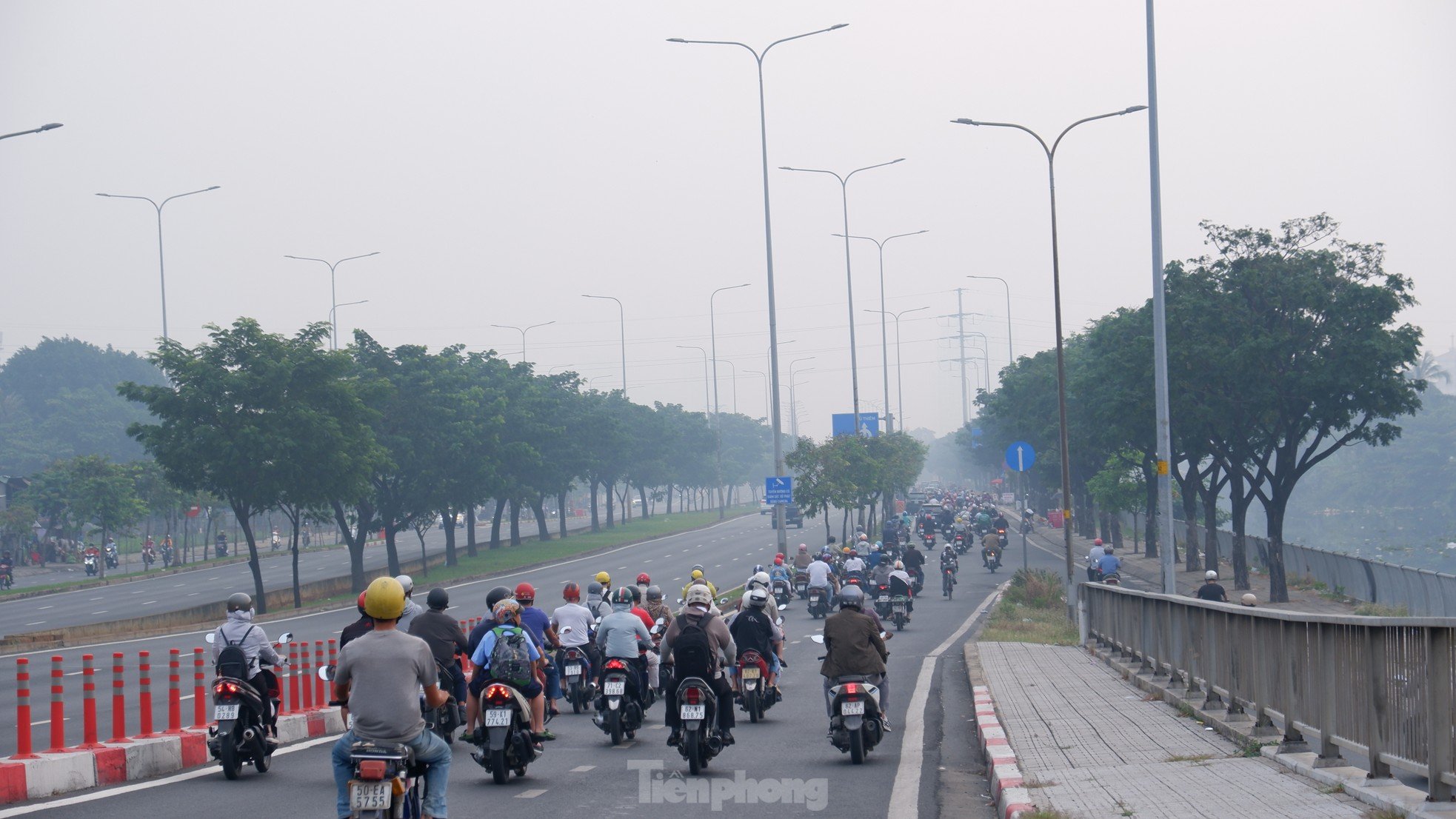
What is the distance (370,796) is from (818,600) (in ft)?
88.0

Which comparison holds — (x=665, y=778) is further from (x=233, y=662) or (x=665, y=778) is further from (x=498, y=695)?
(x=233, y=662)

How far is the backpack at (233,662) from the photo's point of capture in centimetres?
1173

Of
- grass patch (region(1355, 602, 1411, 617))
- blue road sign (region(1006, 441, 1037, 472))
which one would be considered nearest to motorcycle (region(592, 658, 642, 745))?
blue road sign (region(1006, 441, 1037, 472))

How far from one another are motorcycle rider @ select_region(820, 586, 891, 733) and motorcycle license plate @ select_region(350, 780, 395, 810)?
6040mm

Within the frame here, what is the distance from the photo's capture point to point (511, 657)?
1148cm

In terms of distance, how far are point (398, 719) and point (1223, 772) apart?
18.9 ft

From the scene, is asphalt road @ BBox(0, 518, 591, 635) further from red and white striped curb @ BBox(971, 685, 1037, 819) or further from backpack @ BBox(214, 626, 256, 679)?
red and white striped curb @ BBox(971, 685, 1037, 819)

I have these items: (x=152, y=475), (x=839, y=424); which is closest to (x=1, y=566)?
(x=152, y=475)

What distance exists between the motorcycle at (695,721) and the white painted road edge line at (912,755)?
1557mm

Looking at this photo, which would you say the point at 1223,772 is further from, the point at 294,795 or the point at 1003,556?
the point at 1003,556

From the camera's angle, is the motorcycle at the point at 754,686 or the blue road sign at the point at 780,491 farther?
the blue road sign at the point at 780,491

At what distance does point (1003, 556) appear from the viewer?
198ft

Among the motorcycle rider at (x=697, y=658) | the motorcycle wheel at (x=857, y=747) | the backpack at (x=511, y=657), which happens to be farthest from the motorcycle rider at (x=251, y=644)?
the motorcycle wheel at (x=857, y=747)

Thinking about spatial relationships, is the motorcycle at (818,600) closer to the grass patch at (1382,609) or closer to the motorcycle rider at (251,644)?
the grass patch at (1382,609)
